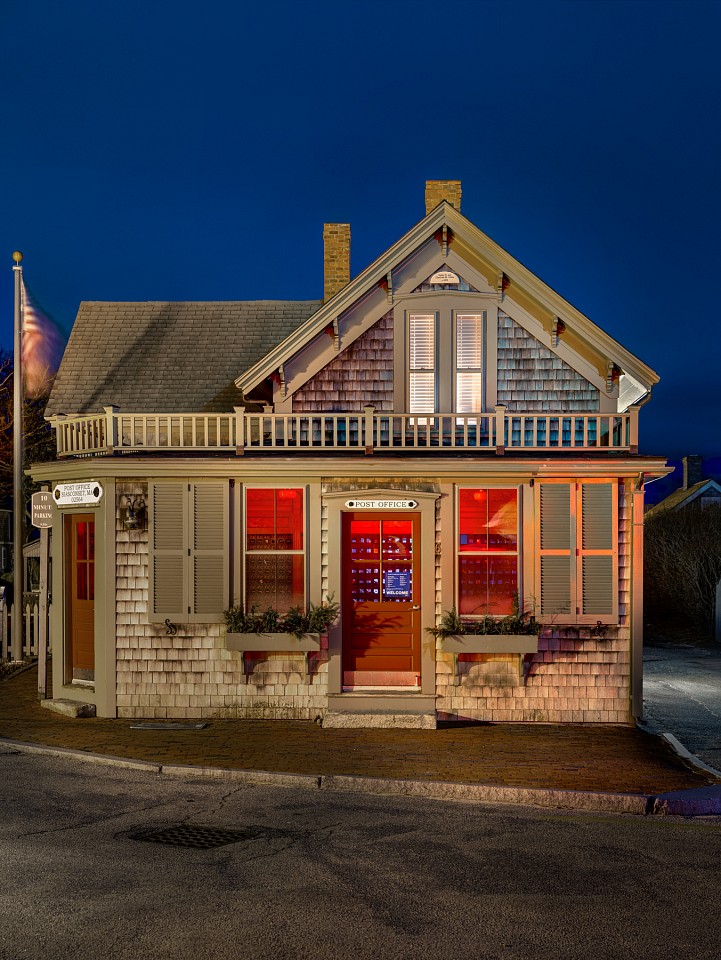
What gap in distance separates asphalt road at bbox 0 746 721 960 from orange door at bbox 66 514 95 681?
4.63 metres

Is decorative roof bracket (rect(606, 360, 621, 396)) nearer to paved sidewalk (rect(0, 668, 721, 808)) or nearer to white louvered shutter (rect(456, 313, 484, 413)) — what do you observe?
white louvered shutter (rect(456, 313, 484, 413))

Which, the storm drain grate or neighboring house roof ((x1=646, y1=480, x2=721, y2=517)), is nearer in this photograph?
the storm drain grate

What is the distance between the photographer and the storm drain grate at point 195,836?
291 inches

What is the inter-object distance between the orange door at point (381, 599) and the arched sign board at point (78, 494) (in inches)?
142

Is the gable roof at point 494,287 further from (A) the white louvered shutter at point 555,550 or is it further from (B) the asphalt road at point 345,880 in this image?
(B) the asphalt road at point 345,880

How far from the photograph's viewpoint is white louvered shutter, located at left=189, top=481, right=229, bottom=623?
1287 centimetres

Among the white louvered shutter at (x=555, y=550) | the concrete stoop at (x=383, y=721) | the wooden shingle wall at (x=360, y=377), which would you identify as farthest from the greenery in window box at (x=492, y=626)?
the wooden shingle wall at (x=360, y=377)

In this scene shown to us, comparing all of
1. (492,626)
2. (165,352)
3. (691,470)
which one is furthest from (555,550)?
(691,470)

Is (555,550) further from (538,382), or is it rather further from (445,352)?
(445,352)

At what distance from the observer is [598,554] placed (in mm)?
12703

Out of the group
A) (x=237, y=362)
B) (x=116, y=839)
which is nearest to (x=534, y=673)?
(x=116, y=839)

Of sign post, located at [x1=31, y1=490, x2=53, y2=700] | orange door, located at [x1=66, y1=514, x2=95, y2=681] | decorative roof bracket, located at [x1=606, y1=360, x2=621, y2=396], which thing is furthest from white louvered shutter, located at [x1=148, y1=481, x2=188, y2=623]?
decorative roof bracket, located at [x1=606, y1=360, x2=621, y2=396]

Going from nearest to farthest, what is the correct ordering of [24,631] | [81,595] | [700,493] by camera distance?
1. [81,595]
2. [24,631]
3. [700,493]

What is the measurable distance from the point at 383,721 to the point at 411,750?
1.39 metres
